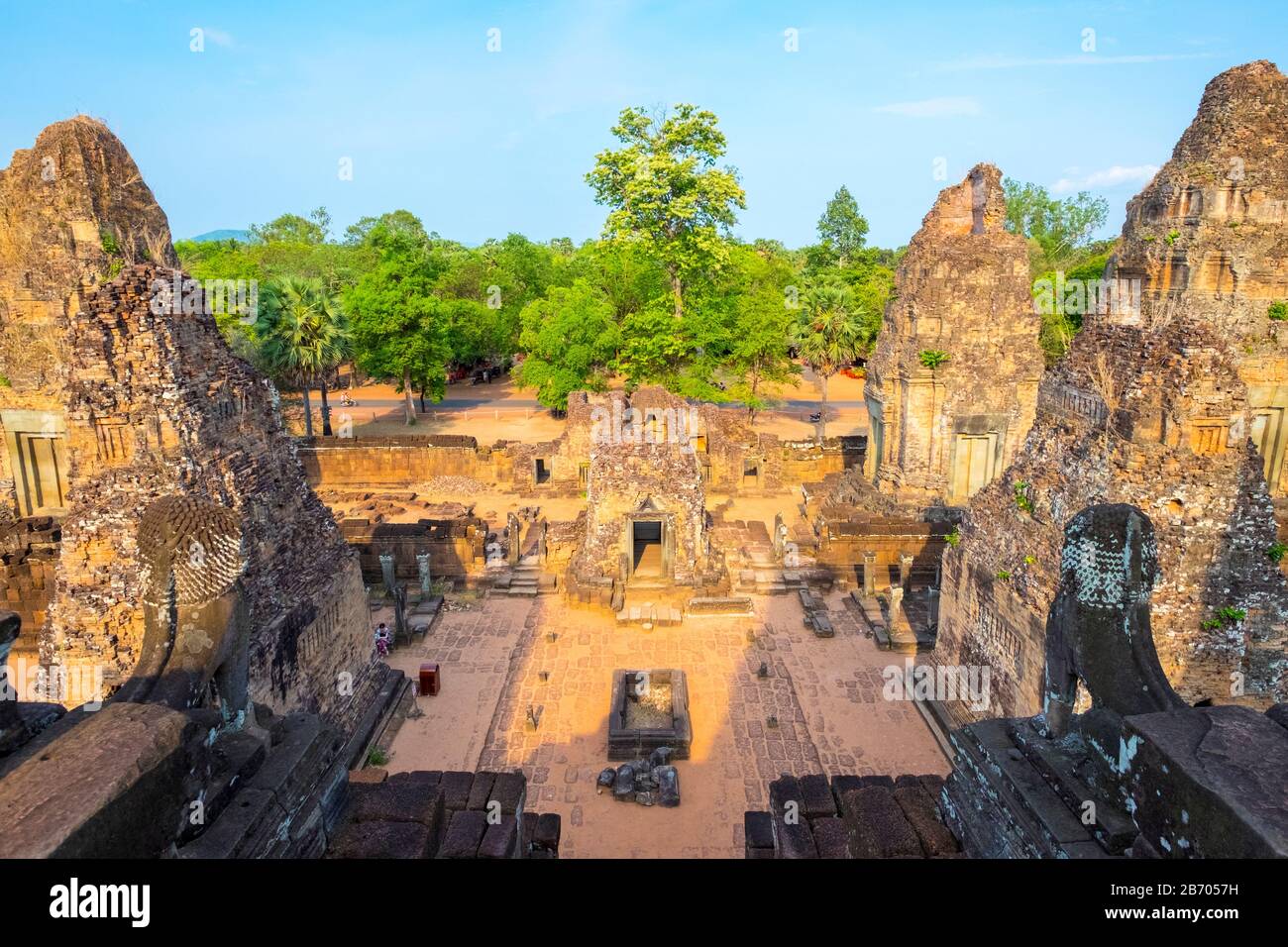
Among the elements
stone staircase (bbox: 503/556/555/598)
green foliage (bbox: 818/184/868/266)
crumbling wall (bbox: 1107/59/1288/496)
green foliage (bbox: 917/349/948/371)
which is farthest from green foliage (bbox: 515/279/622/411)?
green foliage (bbox: 818/184/868/266)

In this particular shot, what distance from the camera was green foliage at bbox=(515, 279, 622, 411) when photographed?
32.3 metres

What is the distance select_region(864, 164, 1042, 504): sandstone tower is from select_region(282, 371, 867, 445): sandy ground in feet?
46.5

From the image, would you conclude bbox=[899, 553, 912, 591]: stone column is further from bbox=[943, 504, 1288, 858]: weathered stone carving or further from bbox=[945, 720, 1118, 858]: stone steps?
bbox=[945, 720, 1118, 858]: stone steps

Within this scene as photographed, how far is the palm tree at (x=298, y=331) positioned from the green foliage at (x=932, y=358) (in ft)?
76.0

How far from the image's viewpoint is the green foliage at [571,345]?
32.3 m

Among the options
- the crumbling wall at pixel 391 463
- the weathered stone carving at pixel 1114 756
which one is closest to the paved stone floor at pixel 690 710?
the weathered stone carving at pixel 1114 756

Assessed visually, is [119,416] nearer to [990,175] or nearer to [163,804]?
[163,804]

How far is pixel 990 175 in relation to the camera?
73.9ft

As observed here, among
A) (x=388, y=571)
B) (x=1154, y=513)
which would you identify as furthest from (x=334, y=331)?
(x=1154, y=513)

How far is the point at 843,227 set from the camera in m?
66.0

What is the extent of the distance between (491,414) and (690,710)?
31958 mm

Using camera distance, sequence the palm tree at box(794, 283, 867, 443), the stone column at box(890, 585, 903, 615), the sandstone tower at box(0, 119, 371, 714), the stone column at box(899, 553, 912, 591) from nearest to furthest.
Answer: the sandstone tower at box(0, 119, 371, 714), the stone column at box(890, 585, 903, 615), the stone column at box(899, 553, 912, 591), the palm tree at box(794, 283, 867, 443)

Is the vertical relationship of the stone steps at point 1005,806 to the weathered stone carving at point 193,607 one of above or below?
below

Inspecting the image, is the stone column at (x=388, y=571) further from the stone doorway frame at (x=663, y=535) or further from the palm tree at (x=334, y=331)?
the palm tree at (x=334, y=331)
